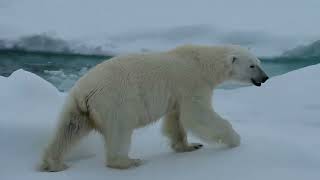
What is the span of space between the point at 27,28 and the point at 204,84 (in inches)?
305

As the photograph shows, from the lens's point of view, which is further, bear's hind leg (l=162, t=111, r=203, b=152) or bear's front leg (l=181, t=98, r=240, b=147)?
bear's hind leg (l=162, t=111, r=203, b=152)

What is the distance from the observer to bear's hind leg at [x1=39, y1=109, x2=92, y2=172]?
335 centimetres

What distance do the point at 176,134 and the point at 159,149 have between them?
0.17 metres

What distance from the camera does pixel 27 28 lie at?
10.9 meters

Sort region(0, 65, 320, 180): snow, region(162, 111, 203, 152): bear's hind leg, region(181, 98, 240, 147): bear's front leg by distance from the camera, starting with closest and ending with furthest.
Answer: region(0, 65, 320, 180): snow, region(181, 98, 240, 147): bear's front leg, region(162, 111, 203, 152): bear's hind leg

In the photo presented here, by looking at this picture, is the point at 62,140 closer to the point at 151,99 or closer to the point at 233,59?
the point at 151,99

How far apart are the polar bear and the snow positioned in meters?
0.12

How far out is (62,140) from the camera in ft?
11.0

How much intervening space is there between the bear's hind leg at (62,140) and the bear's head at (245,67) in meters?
1.12

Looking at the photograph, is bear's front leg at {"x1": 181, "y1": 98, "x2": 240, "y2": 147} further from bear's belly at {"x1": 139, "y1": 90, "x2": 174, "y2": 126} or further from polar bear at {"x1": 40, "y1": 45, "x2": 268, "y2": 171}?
bear's belly at {"x1": 139, "y1": 90, "x2": 174, "y2": 126}

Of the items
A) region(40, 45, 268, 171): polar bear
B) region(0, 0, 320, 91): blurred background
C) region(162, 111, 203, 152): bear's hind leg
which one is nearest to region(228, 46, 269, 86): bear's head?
region(40, 45, 268, 171): polar bear

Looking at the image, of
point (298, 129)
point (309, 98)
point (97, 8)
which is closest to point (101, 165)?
point (298, 129)

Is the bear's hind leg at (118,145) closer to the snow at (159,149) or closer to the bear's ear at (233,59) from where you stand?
the snow at (159,149)

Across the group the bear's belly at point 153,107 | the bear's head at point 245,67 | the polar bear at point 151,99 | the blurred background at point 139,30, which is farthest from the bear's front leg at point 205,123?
the blurred background at point 139,30
